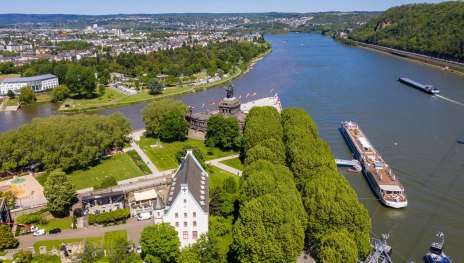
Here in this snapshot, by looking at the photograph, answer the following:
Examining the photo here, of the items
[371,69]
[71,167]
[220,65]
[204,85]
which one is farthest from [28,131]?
[371,69]

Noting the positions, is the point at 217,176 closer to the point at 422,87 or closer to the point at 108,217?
the point at 108,217

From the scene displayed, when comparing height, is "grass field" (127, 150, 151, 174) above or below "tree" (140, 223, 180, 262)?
below

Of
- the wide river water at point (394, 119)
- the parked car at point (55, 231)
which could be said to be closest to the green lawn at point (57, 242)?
the parked car at point (55, 231)

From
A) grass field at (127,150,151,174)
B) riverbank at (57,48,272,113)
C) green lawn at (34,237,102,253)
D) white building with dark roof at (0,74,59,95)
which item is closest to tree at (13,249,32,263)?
green lawn at (34,237,102,253)

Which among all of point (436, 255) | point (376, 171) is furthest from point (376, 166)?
point (436, 255)

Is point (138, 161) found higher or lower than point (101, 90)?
lower

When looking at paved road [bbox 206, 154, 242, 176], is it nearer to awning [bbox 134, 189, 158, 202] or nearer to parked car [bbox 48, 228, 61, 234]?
awning [bbox 134, 189, 158, 202]

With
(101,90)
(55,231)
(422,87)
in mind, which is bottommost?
(55,231)

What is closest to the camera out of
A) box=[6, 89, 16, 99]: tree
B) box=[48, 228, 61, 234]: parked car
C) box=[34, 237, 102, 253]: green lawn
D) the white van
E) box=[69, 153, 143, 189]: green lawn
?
box=[34, 237, 102, 253]: green lawn
